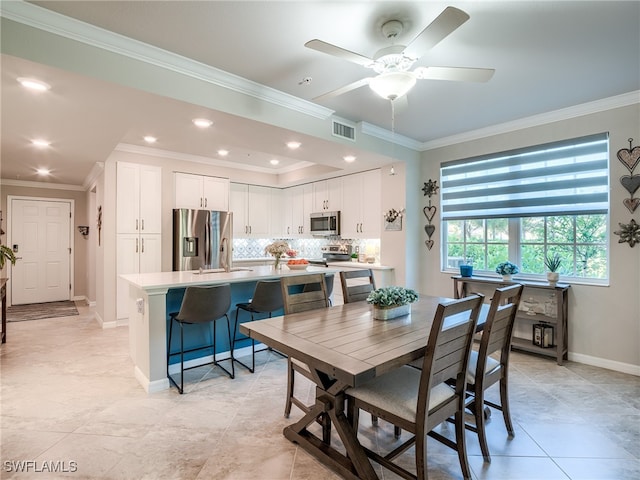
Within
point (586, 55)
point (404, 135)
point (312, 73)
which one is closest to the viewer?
point (586, 55)

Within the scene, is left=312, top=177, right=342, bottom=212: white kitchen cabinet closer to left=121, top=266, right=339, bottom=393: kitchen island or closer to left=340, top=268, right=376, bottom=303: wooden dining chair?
left=340, top=268, right=376, bottom=303: wooden dining chair

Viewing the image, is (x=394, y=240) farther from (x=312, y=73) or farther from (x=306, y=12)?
(x=306, y=12)

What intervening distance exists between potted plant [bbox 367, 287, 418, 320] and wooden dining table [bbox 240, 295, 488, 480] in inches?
2.2

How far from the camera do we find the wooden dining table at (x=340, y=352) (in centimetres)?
153

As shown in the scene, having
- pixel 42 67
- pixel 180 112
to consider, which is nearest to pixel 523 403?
pixel 180 112

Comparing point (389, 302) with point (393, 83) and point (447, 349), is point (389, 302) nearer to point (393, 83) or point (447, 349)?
point (447, 349)

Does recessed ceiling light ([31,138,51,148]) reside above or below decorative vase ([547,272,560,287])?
above

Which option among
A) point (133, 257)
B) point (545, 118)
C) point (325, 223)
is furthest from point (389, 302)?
point (133, 257)

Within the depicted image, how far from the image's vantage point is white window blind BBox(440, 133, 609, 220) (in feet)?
11.6

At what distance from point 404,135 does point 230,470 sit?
13.7 feet

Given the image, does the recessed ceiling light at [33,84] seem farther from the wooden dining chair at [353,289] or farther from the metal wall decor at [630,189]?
the metal wall decor at [630,189]

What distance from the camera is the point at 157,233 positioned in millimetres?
5199

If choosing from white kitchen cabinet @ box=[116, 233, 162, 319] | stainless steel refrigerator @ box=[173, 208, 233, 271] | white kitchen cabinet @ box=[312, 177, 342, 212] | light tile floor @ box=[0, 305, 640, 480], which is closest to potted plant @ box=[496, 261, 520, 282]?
light tile floor @ box=[0, 305, 640, 480]

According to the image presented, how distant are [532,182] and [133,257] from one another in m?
5.45
